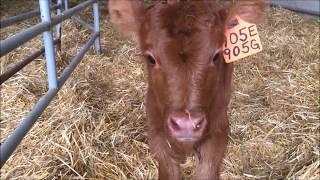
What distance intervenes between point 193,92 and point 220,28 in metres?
0.49

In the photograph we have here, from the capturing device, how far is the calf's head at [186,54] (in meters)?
2.10

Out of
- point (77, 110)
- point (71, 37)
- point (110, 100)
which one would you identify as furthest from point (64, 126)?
point (71, 37)

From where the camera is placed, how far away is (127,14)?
8.71ft

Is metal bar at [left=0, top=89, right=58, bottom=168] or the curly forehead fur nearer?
metal bar at [left=0, top=89, right=58, bottom=168]

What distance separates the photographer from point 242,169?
3.09 meters

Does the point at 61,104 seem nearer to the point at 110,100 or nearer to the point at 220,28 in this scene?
the point at 110,100

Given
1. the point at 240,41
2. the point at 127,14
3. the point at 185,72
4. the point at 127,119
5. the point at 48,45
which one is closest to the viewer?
the point at 185,72

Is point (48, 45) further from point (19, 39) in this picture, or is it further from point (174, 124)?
point (174, 124)

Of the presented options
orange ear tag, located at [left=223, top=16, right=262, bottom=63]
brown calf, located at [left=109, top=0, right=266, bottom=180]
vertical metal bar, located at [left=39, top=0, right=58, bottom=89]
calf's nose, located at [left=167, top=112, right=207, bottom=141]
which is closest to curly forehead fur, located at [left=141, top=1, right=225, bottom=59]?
brown calf, located at [left=109, top=0, right=266, bottom=180]

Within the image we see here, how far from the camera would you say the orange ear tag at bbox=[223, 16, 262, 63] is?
247 cm

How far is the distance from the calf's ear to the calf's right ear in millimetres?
548

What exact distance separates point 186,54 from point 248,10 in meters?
0.65

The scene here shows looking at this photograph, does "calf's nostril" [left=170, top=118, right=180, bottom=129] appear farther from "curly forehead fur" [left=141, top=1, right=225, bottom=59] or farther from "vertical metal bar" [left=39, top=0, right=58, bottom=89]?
"vertical metal bar" [left=39, top=0, right=58, bottom=89]

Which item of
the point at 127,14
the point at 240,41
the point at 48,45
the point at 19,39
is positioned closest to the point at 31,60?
the point at 48,45
